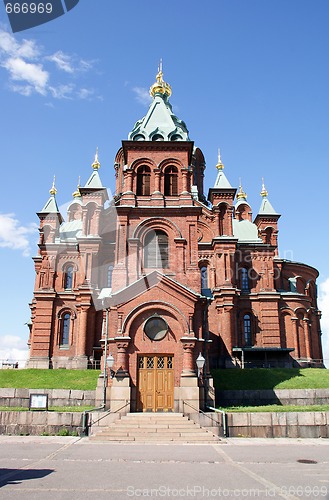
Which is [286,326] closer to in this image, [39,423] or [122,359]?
[122,359]

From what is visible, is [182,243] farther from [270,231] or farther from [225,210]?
[270,231]

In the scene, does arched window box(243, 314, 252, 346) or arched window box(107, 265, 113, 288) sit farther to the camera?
arched window box(243, 314, 252, 346)

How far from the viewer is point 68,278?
40.1m

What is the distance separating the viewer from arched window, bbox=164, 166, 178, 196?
28.6 metres

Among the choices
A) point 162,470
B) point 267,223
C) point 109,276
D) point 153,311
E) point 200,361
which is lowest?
point 162,470

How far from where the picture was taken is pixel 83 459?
13.5 meters

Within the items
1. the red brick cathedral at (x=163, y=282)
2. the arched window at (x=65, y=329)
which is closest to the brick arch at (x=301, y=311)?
the red brick cathedral at (x=163, y=282)

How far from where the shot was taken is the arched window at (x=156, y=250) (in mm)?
26406

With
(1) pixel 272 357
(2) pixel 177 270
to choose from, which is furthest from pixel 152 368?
(1) pixel 272 357

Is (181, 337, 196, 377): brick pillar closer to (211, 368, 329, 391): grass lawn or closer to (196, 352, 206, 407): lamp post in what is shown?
(196, 352, 206, 407): lamp post

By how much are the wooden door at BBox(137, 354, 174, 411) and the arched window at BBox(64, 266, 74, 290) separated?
19.2 meters

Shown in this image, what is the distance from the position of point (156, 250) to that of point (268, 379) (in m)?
12.0

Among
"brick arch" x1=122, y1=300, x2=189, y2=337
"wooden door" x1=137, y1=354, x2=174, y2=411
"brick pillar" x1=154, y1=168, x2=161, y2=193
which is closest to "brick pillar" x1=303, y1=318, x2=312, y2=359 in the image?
"brick pillar" x1=154, y1=168, x2=161, y2=193

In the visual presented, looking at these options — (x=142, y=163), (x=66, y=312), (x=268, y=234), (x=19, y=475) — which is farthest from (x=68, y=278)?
(x=19, y=475)
